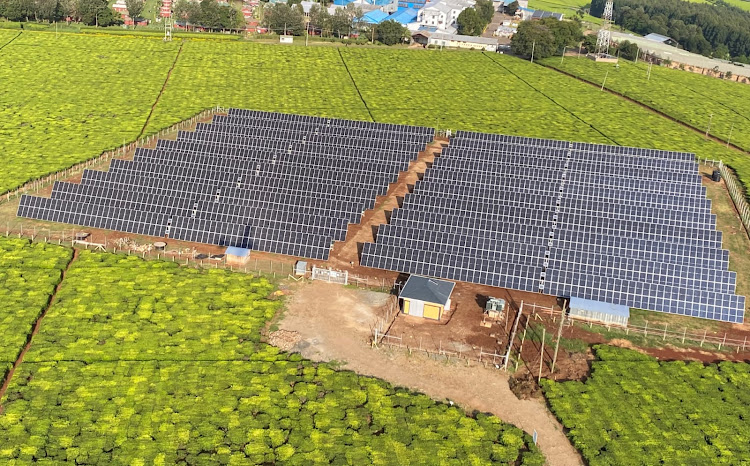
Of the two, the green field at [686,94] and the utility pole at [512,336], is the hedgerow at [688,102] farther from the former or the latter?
the utility pole at [512,336]

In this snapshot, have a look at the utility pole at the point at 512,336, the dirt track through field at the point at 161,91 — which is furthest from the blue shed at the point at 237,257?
the dirt track through field at the point at 161,91

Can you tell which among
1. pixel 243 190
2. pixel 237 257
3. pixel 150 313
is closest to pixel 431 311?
pixel 237 257

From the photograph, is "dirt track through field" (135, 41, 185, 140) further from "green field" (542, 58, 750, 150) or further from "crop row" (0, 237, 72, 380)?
"green field" (542, 58, 750, 150)

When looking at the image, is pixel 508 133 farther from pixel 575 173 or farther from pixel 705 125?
pixel 705 125

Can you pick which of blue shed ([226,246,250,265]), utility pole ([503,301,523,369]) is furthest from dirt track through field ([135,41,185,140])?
utility pole ([503,301,523,369])

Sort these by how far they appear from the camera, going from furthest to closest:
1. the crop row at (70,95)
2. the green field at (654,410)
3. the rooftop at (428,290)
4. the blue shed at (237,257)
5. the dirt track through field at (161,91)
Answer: the dirt track through field at (161,91) < the crop row at (70,95) < the blue shed at (237,257) < the rooftop at (428,290) < the green field at (654,410)

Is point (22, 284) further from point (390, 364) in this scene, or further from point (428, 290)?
point (428, 290)
